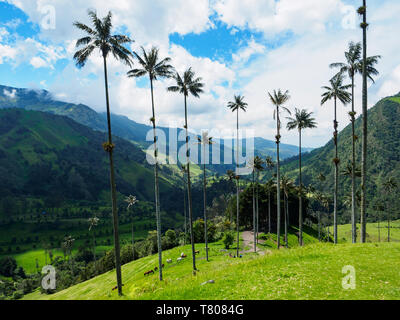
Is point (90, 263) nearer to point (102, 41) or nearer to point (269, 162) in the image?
point (269, 162)

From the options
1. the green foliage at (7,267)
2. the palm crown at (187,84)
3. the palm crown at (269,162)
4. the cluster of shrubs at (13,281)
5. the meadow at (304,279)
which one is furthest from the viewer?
the green foliage at (7,267)

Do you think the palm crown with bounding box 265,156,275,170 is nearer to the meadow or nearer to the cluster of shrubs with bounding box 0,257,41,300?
the meadow

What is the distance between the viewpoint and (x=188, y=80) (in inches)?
1246

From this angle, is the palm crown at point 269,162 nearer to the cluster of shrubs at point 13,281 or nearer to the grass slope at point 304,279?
the grass slope at point 304,279

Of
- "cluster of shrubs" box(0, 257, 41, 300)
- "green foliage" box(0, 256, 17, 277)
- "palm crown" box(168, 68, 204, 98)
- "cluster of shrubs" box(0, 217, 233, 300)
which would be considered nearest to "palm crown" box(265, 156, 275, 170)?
"cluster of shrubs" box(0, 217, 233, 300)

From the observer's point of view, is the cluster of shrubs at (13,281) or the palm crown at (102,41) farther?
the cluster of shrubs at (13,281)

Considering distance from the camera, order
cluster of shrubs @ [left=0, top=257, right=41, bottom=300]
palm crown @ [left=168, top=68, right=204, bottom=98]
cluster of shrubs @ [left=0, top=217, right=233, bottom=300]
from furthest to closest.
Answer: cluster of shrubs @ [left=0, top=257, right=41, bottom=300] → cluster of shrubs @ [left=0, top=217, right=233, bottom=300] → palm crown @ [left=168, top=68, right=204, bottom=98]

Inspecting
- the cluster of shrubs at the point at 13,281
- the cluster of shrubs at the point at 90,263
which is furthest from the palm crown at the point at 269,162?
the cluster of shrubs at the point at 13,281

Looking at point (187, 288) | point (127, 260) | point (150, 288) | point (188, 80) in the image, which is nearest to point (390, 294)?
point (187, 288)

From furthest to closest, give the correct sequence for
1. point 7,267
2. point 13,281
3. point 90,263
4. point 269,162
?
point 7,267
point 13,281
point 90,263
point 269,162

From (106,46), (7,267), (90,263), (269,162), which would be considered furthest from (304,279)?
(7,267)

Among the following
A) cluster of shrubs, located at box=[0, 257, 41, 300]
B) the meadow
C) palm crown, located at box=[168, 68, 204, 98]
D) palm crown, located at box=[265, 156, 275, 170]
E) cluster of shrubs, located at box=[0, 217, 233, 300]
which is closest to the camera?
the meadow
